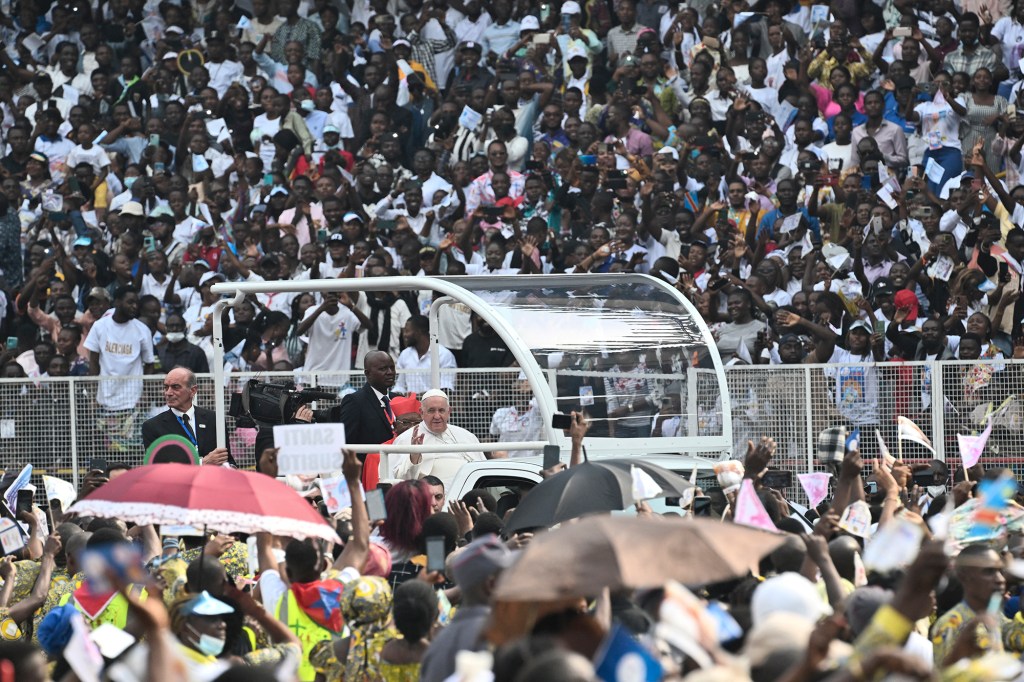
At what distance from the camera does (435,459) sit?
40.5ft

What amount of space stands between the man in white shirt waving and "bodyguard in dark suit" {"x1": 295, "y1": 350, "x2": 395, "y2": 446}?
16cm

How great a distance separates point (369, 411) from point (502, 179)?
22.5ft

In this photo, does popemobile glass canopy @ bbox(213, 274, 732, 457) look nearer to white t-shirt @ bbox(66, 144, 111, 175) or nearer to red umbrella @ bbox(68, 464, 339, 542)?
red umbrella @ bbox(68, 464, 339, 542)

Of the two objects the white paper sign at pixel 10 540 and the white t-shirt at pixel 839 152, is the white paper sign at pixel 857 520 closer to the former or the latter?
the white paper sign at pixel 10 540

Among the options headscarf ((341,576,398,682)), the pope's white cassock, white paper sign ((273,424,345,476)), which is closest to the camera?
headscarf ((341,576,398,682))

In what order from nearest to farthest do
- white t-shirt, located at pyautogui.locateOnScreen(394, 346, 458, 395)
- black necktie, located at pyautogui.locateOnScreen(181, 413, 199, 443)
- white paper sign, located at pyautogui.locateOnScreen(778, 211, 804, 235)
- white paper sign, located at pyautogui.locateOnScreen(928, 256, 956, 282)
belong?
black necktie, located at pyautogui.locateOnScreen(181, 413, 199, 443) < white t-shirt, located at pyautogui.locateOnScreen(394, 346, 458, 395) < white paper sign, located at pyautogui.locateOnScreen(928, 256, 956, 282) < white paper sign, located at pyautogui.locateOnScreen(778, 211, 804, 235)

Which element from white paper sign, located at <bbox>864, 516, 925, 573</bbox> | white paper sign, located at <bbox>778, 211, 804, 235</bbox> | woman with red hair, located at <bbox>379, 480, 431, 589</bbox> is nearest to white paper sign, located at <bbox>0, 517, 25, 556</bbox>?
woman with red hair, located at <bbox>379, 480, 431, 589</bbox>

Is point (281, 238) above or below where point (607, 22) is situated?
below

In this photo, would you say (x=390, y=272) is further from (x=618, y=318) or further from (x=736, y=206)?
(x=618, y=318)

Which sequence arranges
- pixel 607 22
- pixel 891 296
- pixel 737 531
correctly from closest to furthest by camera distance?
pixel 737 531
pixel 891 296
pixel 607 22

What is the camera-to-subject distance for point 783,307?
16.5 meters

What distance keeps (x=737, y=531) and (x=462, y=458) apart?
7530mm

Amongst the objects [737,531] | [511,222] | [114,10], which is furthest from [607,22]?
[737,531]

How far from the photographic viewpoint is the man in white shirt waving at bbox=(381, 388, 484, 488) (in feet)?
39.9
